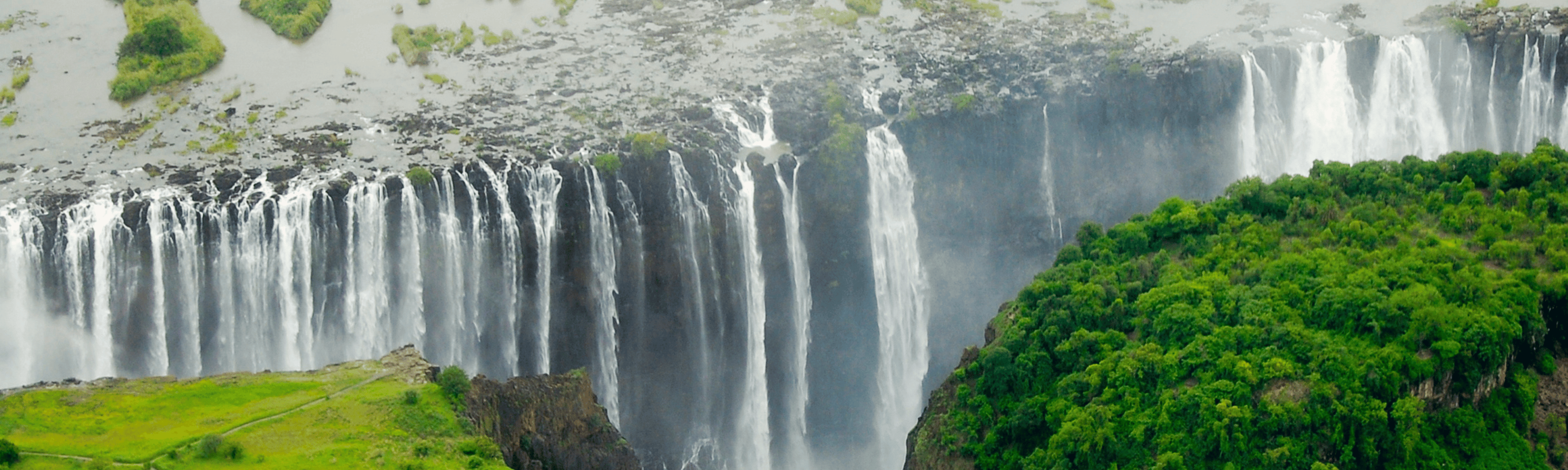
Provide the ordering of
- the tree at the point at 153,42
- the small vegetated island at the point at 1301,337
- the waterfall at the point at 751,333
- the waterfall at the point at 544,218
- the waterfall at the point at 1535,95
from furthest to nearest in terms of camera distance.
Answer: the tree at the point at 153,42 → the waterfall at the point at 1535,95 → the waterfall at the point at 751,333 → the waterfall at the point at 544,218 → the small vegetated island at the point at 1301,337

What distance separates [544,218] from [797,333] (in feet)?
36.8

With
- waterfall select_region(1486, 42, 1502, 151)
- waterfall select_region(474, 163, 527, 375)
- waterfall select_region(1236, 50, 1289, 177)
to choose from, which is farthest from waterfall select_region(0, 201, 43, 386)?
waterfall select_region(1486, 42, 1502, 151)

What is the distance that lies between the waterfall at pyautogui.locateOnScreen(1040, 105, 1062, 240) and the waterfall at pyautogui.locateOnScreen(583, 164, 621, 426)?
59.4 ft

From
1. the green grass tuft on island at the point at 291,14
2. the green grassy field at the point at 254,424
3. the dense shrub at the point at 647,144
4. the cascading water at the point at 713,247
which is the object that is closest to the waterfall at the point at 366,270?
the cascading water at the point at 713,247

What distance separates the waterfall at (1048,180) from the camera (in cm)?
7162

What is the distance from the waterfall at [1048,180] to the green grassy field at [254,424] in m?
28.7

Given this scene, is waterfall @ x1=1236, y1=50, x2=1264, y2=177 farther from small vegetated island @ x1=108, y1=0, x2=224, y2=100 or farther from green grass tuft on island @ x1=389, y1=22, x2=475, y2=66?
small vegetated island @ x1=108, y1=0, x2=224, y2=100

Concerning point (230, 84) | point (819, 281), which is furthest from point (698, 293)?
point (230, 84)

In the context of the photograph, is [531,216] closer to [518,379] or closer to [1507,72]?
[518,379]

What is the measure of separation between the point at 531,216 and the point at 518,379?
10528 millimetres

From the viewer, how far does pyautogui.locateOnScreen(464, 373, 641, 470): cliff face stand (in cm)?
5375

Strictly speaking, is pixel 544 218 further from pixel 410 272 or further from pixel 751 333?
pixel 751 333

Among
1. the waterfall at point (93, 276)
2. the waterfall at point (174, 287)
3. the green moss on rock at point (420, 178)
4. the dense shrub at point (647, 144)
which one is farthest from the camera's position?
the dense shrub at point (647, 144)

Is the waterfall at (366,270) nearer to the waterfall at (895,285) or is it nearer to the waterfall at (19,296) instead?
the waterfall at (19,296)
